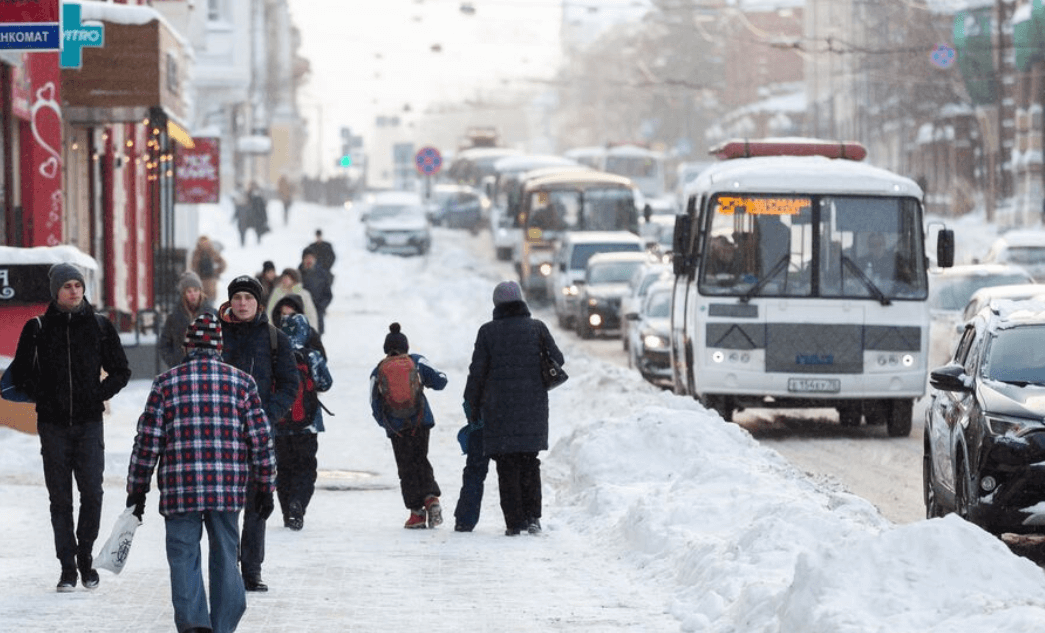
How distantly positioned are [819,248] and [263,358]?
11.6 metres

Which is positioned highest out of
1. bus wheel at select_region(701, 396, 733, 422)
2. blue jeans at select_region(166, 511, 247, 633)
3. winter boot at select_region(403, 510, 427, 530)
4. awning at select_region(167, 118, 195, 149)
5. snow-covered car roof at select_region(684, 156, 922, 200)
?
awning at select_region(167, 118, 195, 149)

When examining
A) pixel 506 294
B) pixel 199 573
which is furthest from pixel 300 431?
pixel 199 573

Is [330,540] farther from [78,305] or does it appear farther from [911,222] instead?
[911,222]

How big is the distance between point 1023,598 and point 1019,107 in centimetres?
6799

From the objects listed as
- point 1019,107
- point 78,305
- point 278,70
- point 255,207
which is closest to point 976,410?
point 78,305

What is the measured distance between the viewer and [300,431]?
13.7m

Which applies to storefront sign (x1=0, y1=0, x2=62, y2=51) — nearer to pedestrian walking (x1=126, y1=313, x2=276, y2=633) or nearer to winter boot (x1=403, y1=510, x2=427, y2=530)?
winter boot (x1=403, y1=510, x2=427, y2=530)

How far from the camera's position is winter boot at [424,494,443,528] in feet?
47.7

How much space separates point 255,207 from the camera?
59.3 meters

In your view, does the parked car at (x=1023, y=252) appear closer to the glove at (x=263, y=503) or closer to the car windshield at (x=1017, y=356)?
the car windshield at (x=1017, y=356)

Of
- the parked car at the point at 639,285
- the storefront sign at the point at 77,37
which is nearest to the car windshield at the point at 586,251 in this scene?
the parked car at the point at 639,285

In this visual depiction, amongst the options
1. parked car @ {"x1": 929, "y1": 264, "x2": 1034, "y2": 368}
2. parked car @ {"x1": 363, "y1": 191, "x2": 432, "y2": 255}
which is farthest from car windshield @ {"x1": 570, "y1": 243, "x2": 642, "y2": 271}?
parked car @ {"x1": 363, "y1": 191, "x2": 432, "y2": 255}

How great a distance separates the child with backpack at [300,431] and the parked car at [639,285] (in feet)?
66.7

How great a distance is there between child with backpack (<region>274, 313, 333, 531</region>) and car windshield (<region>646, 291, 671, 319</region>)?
1562cm
